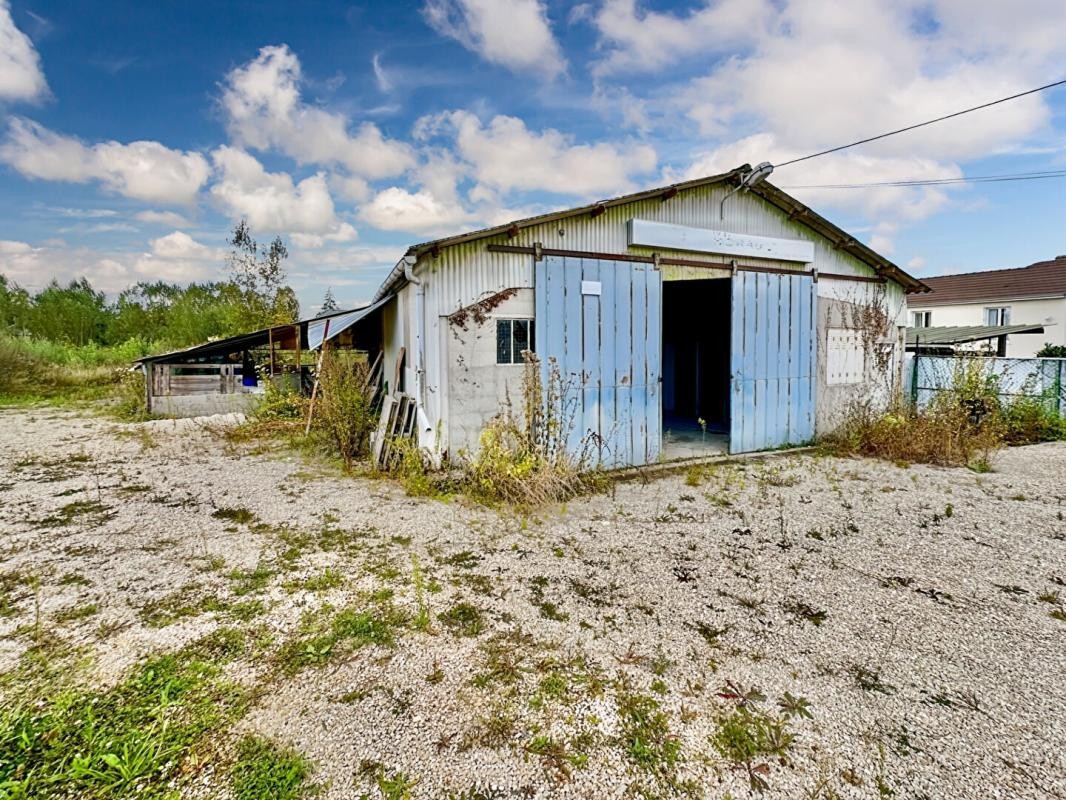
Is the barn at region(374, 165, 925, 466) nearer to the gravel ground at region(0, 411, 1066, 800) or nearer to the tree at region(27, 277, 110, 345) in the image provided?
the gravel ground at region(0, 411, 1066, 800)

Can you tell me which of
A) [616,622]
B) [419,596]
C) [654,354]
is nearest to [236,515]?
[419,596]

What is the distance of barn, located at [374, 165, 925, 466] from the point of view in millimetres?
5797

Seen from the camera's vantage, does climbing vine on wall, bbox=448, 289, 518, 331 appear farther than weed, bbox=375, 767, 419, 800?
Yes

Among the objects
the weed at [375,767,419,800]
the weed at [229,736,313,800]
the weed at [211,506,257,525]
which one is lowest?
the weed at [375,767,419,800]

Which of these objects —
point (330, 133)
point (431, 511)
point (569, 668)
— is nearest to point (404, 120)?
point (330, 133)

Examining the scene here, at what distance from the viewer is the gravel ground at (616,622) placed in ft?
6.37

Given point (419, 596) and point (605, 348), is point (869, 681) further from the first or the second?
point (605, 348)

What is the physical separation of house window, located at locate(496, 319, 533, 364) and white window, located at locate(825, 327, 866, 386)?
515 centimetres

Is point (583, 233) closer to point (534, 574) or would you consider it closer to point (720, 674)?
point (534, 574)

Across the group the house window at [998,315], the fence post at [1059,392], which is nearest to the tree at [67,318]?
the fence post at [1059,392]

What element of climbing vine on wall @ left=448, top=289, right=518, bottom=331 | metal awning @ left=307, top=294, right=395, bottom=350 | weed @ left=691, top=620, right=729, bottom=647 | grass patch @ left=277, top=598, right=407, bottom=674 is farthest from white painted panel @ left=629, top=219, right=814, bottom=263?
grass patch @ left=277, top=598, right=407, bottom=674

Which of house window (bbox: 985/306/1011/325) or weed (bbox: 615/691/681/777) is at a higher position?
house window (bbox: 985/306/1011/325)

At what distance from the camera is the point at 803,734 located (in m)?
2.06

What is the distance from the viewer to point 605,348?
6.35 meters
